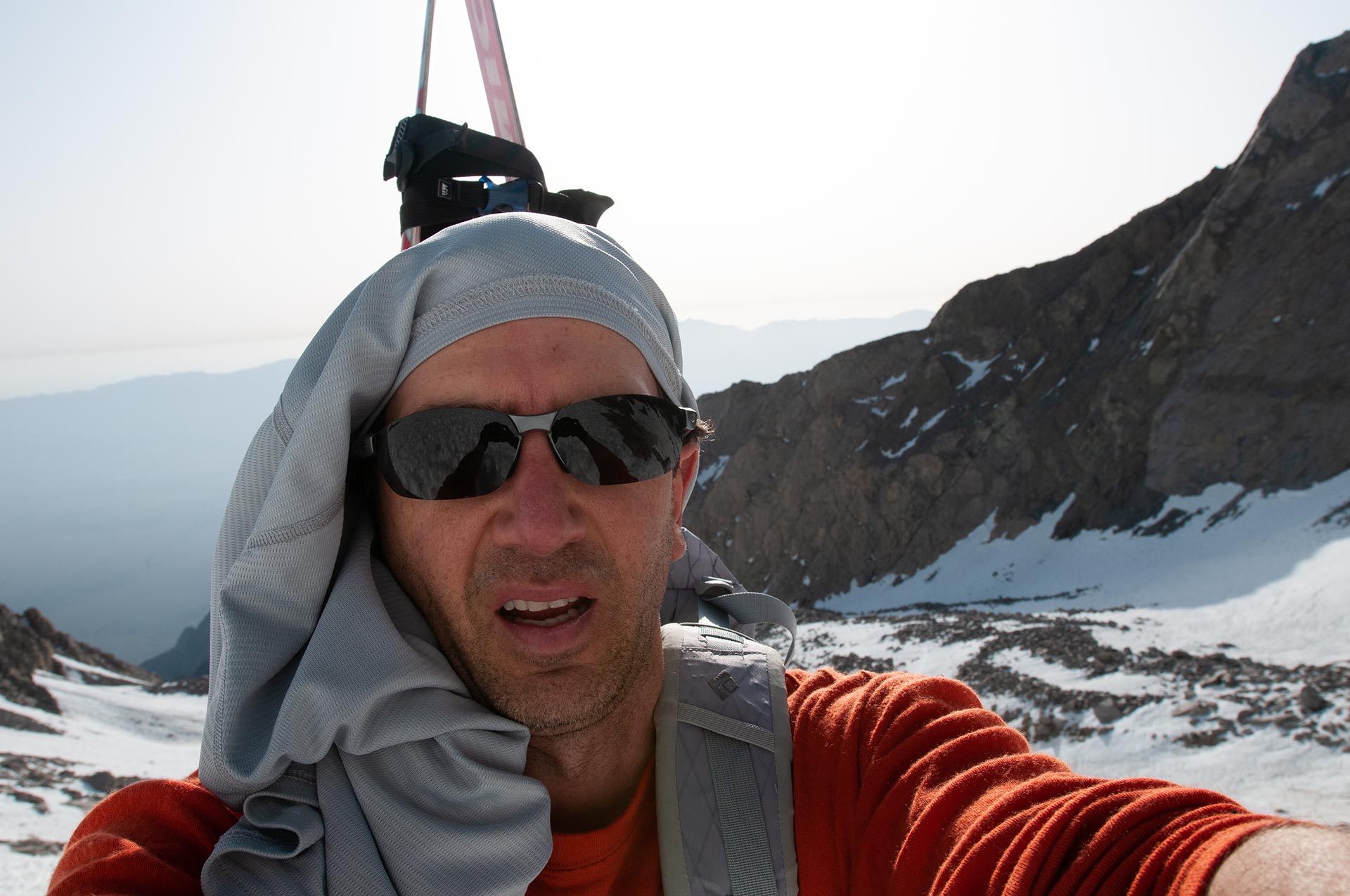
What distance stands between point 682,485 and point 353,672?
4.32 feet

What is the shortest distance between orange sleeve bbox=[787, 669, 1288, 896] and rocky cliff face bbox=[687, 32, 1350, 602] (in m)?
33.4

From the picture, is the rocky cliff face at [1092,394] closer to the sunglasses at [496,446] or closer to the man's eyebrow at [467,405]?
the sunglasses at [496,446]

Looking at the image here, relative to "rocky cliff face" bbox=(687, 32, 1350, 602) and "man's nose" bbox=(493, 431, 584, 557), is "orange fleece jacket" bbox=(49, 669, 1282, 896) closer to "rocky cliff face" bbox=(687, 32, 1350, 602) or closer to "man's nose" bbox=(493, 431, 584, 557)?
"man's nose" bbox=(493, 431, 584, 557)

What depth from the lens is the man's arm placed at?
132 centimetres

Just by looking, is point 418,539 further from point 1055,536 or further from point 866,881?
point 1055,536

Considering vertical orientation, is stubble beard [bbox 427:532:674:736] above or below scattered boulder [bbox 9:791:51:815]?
above

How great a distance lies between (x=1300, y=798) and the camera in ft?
28.5

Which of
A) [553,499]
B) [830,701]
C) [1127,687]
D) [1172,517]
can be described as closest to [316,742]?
[553,499]

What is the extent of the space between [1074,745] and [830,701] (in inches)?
432

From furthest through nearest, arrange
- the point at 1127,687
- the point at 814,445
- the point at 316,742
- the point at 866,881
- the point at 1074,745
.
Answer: the point at 814,445 → the point at 1127,687 → the point at 1074,745 → the point at 866,881 → the point at 316,742

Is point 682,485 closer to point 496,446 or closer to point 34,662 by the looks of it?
point 496,446

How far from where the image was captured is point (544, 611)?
6.98 ft

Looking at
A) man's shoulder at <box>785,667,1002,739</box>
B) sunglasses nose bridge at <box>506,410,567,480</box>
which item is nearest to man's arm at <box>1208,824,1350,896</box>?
man's shoulder at <box>785,667,1002,739</box>

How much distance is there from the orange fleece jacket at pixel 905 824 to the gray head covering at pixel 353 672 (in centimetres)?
15
